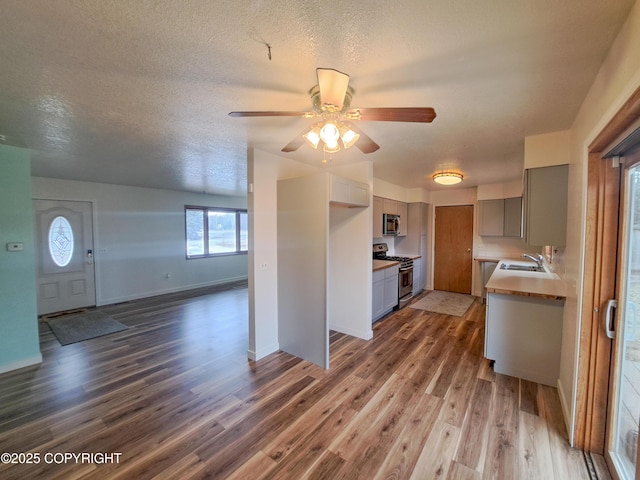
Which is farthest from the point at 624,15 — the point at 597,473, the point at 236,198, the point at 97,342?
the point at 236,198

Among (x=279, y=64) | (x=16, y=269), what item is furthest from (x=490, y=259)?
(x=16, y=269)

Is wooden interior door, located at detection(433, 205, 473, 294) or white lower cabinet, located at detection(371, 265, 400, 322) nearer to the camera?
white lower cabinet, located at detection(371, 265, 400, 322)

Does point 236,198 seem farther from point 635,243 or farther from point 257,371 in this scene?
point 635,243

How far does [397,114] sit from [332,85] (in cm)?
41

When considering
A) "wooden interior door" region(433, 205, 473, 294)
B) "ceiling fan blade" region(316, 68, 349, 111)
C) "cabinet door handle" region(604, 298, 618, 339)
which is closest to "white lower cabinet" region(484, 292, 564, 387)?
"cabinet door handle" region(604, 298, 618, 339)

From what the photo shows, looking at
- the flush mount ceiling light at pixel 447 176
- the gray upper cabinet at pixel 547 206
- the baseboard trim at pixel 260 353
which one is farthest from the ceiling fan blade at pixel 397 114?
the flush mount ceiling light at pixel 447 176

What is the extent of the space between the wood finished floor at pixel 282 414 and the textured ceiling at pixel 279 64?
248 centimetres

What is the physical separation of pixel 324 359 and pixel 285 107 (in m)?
2.54

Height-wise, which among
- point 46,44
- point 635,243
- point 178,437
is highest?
point 46,44

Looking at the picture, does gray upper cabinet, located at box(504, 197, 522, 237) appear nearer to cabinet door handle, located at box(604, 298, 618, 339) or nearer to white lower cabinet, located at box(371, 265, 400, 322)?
white lower cabinet, located at box(371, 265, 400, 322)

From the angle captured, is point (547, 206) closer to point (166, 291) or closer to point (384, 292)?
point (384, 292)

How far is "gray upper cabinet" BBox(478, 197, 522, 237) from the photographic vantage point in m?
5.20

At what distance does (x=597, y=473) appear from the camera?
5.48 ft

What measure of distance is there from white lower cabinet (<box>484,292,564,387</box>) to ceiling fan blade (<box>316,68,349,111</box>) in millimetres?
2655
